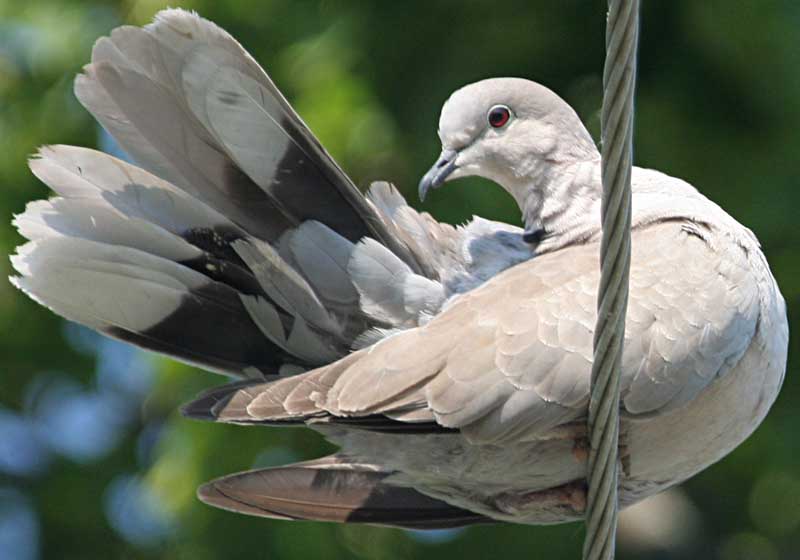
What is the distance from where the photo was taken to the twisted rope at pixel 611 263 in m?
2.38

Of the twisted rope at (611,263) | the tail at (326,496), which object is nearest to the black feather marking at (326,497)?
the tail at (326,496)

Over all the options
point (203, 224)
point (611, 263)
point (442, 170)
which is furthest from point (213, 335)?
point (611, 263)

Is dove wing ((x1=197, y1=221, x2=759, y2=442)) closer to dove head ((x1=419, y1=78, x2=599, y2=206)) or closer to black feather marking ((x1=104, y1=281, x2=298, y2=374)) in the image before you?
black feather marking ((x1=104, y1=281, x2=298, y2=374))

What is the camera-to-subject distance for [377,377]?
10.0 ft

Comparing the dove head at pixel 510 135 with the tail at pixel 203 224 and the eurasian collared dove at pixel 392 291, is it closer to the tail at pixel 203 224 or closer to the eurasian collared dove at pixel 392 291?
the eurasian collared dove at pixel 392 291

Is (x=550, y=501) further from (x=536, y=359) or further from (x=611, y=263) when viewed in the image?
(x=611, y=263)

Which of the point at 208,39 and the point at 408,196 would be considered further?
the point at 408,196

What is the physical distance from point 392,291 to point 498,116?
527mm

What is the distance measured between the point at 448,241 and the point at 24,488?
4570mm

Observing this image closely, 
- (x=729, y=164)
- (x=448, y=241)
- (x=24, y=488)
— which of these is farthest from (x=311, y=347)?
(x=24, y=488)

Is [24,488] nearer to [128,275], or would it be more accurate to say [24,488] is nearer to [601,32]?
[601,32]

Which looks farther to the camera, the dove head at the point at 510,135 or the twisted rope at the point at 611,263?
the dove head at the point at 510,135

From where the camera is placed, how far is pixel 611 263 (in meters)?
2.44

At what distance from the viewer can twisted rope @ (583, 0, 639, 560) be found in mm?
2375
